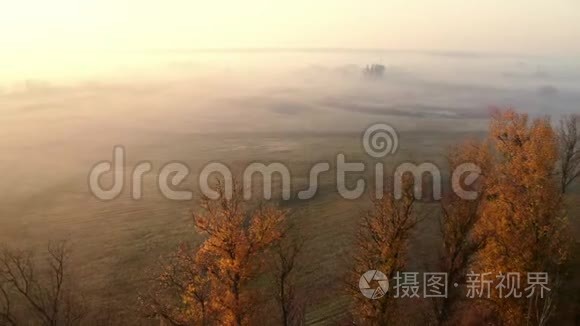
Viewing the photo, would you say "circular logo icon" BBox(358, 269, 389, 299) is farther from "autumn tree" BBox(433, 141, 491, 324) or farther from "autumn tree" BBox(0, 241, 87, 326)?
"autumn tree" BBox(0, 241, 87, 326)

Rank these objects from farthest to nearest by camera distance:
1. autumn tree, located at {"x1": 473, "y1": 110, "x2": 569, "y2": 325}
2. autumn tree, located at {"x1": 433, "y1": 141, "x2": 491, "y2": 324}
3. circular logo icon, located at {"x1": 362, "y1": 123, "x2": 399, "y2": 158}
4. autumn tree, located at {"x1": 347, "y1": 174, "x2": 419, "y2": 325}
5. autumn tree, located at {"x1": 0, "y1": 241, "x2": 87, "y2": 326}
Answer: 1. circular logo icon, located at {"x1": 362, "y1": 123, "x2": 399, "y2": 158}
2. autumn tree, located at {"x1": 0, "y1": 241, "x2": 87, "y2": 326}
3. autumn tree, located at {"x1": 433, "y1": 141, "x2": 491, "y2": 324}
4. autumn tree, located at {"x1": 473, "y1": 110, "x2": 569, "y2": 325}
5. autumn tree, located at {"x1": 347, "y1": 174, "x2": 419, "y2": 325}

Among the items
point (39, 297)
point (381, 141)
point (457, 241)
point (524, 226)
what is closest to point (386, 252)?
point (457, 241)

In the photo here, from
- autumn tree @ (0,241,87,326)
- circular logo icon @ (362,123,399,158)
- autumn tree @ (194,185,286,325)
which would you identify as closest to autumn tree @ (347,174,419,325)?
autumn tree @ (194,185,286,325)

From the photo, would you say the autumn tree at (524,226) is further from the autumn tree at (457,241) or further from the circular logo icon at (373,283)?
the circular logo icon at (373,283)

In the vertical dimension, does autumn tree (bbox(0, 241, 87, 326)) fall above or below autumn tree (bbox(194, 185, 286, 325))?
below

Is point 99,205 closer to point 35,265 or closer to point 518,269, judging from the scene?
point 35,265

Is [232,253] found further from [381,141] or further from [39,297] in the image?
[381,141]
